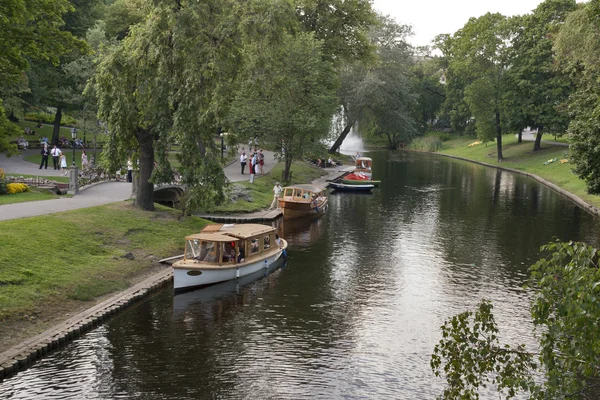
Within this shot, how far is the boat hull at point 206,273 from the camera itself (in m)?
26.3

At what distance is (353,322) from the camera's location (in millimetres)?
23109

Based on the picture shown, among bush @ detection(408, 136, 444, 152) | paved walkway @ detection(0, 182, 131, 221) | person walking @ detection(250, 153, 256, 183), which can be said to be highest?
bush @ detection(408, 136, 444, 152)

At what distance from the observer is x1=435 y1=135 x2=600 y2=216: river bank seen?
5767 centimetres

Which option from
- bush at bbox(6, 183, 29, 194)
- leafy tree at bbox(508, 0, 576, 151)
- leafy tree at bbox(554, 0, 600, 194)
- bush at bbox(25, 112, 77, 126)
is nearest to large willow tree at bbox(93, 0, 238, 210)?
bush at bbox(6, 183, 29, 194)

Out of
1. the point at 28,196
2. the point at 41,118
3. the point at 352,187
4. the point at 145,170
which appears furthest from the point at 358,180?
the point at 41,118

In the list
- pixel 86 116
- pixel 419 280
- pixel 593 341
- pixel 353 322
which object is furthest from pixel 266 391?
pixel 86 116

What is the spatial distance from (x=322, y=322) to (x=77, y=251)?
468 inches

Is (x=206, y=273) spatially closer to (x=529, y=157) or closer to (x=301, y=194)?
(x=301, y=194)

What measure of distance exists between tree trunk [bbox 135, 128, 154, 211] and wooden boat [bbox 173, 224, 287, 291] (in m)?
7.11

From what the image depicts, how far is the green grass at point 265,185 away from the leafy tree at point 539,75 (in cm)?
2937

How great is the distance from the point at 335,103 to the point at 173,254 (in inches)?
1378

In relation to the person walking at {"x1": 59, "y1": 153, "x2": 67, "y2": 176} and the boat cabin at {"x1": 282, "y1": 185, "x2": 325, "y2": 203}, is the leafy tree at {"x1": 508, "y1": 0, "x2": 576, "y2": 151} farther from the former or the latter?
the person walking at {"x1": 59, "y1": 153, "x2": 67, "y2": 176}

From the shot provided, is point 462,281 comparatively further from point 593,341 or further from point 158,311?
point 593,341

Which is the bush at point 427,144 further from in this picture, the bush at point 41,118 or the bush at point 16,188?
the bush at point 16,188
